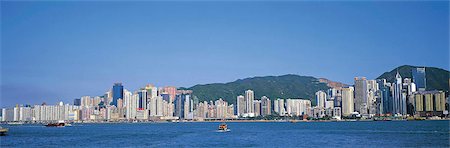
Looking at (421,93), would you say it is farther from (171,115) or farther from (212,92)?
(212,92)

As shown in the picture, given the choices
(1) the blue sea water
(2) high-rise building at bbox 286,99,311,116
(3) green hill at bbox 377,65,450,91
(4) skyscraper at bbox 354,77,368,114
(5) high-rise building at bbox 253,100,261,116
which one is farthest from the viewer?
(5) high-rise building at bbox 253,100,261,116

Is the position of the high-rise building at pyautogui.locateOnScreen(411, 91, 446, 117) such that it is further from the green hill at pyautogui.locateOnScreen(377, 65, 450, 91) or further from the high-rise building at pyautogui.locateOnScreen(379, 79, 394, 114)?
the green hill at pyautogui.locateOnScreen(377, 65, 450, 91)

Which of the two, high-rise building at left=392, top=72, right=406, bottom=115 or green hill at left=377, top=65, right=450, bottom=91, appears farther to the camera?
green hill at left=377, top=65, right=450, bottom=91

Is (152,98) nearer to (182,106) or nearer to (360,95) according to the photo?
(182,106)

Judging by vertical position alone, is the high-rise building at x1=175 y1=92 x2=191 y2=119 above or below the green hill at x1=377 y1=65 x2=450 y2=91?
below

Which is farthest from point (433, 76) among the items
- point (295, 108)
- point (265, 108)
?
point (265, 108)

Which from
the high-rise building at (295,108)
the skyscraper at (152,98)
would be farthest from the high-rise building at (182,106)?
the high-rise building at (295,108)

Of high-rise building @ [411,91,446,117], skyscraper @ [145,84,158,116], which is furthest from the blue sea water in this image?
skyscraper @ [145,84,158,116]

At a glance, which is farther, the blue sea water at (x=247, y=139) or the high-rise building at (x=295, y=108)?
the high-rise building at (x=295, y=108)

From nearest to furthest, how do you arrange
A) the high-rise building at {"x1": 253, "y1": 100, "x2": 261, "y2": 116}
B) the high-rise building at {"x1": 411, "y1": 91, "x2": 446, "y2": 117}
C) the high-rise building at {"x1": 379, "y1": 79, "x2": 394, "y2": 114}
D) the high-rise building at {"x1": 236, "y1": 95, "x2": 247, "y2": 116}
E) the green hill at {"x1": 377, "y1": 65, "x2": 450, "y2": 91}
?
the high-rise building at {"x1": 411, "y1": 91, "x2": 446, "y2": 117} < the high-rise building at {"x1": 379, "y1": 79, "x2": 394, "y2": 114} < the green hill at {"x1": 377, "y1": 65, "x2": 450, "y2": 91} < the high-rise building at {"x1": 253, "y1": 100, "x2": 261, "y2": 116} < the high-rise building at {"x1": 236, "y1": 95, "x2": 247, "y2": 116}

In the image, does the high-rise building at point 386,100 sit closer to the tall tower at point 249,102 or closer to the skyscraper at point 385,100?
the skyscraper at point 385,100

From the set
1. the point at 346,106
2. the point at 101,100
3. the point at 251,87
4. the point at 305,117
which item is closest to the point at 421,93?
the point at 346,106
